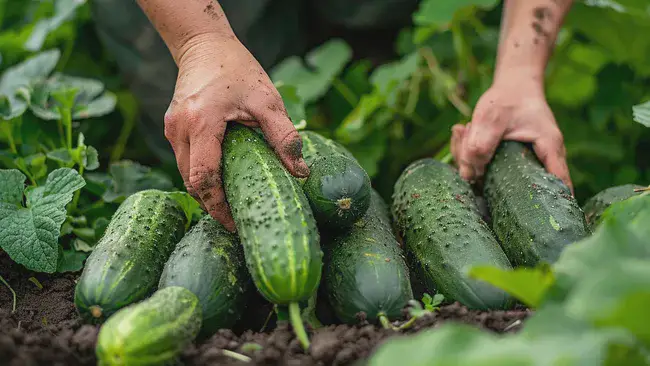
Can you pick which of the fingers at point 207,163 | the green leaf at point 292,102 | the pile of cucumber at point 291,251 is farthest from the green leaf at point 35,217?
the green leaf at point 292,102

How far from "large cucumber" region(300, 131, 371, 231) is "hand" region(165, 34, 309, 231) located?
4.1 inches

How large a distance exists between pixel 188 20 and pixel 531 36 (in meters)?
1.74

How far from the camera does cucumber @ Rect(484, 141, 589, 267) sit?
2637 mm

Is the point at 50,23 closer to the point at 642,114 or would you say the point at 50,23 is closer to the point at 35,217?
the point at 35,217

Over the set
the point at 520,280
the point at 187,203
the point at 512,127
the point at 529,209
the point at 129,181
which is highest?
the point at 520,280

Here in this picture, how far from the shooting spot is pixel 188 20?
9.67ft

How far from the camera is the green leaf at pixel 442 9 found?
4.25 meters

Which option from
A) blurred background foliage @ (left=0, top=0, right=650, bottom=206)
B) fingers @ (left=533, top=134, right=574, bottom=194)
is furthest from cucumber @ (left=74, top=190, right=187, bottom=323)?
fingers @ (left=533, top=134, right=574, bottom=194)

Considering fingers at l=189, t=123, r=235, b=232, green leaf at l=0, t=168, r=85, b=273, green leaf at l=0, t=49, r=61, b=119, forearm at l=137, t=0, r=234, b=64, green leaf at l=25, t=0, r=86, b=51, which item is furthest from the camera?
green leaf at l=25, t=0, r=86, b=51

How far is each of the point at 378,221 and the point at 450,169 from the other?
0.63m

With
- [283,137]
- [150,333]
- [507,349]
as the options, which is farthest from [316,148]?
[507,349]

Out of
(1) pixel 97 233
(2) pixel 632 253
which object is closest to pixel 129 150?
(1) pixel 97 233

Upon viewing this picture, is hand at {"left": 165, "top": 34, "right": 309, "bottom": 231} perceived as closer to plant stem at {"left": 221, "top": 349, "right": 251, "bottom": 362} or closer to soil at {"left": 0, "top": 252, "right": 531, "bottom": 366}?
soil at {"left": 0, "top": 252, "right": 531, "bottom": 366}

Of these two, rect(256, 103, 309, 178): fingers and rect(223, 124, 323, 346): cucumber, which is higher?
rect(256, 103, 309, 178): fingers
